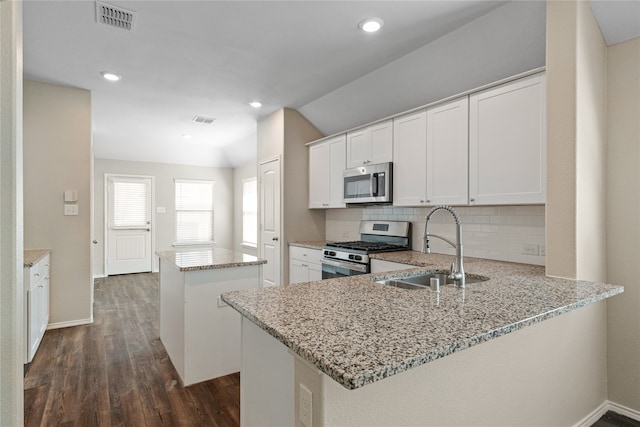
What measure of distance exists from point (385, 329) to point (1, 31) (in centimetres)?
143

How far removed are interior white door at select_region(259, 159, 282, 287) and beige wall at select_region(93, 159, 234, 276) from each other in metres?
3.22

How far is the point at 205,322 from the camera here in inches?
103

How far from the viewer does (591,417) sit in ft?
6.82

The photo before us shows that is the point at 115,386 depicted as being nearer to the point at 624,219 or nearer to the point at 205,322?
the point at 205,322

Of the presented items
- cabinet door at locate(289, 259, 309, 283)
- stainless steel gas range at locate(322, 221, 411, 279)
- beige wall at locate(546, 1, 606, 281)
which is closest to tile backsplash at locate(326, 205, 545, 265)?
stainless steel gas range at locate(322, 221, 411, 279)

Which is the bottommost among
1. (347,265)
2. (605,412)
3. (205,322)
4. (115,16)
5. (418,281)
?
(605,412)

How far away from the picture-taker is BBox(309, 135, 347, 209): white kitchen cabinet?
13.6ft

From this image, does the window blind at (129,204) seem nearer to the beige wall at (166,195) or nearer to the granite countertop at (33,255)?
the beige wall at (166,195)

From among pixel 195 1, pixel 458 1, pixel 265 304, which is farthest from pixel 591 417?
pixel 195 1

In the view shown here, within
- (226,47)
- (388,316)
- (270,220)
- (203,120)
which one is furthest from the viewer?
(203,120)

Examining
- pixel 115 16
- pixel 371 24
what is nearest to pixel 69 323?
pixel 115 16

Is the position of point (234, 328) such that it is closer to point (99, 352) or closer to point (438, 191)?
point (99, 352)

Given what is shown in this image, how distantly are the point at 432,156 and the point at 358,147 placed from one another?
1.04 metres

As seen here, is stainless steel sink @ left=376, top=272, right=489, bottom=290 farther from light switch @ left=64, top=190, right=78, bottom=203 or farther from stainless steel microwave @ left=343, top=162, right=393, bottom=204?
light switch @ left=64, top=190, right=78, bottom=203
